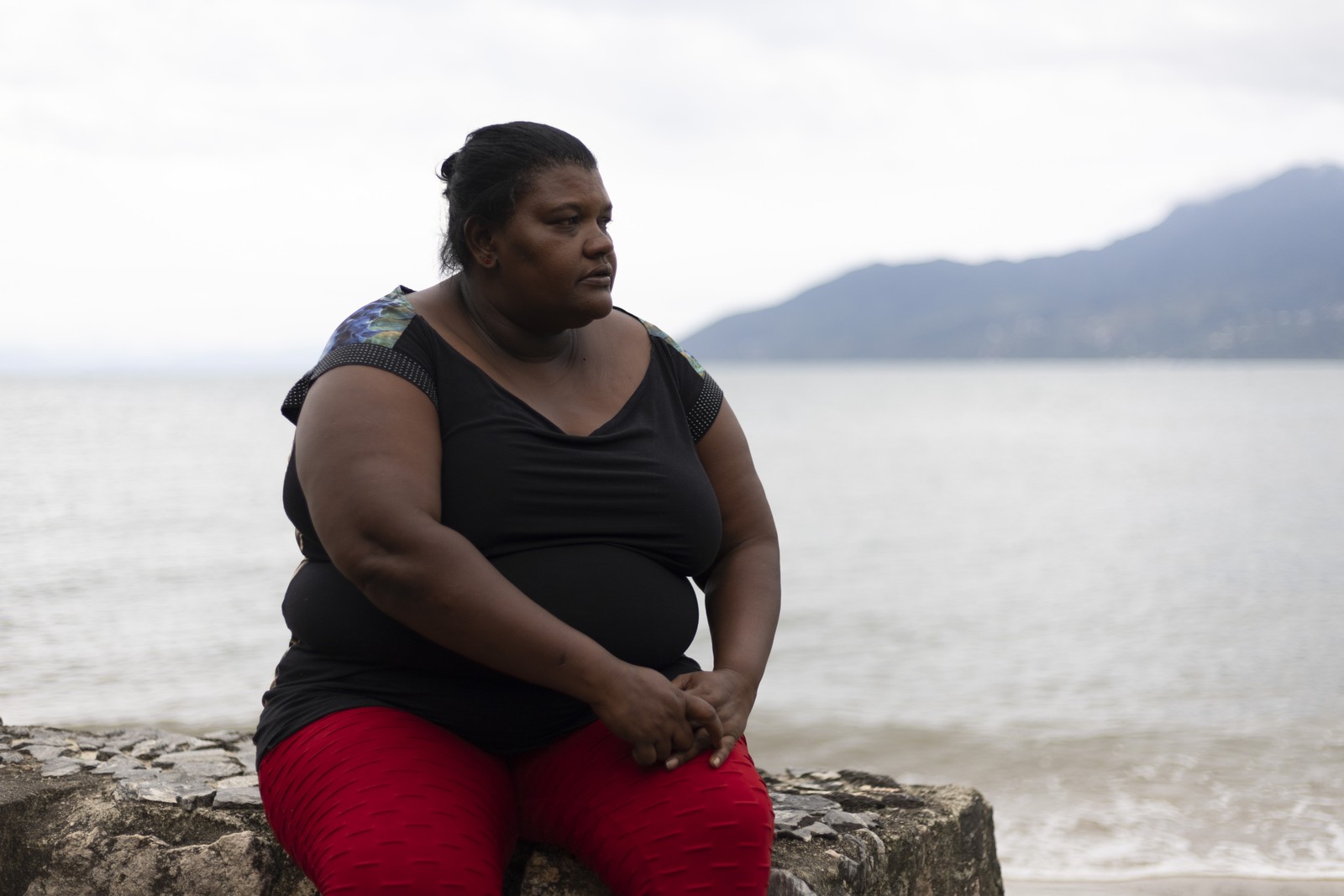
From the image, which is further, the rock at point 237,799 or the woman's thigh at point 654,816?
the rock at point 237,799

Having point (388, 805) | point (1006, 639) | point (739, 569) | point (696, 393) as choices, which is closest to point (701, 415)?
point (696, 393)

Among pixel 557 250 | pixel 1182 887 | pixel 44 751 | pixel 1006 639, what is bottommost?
pixel 1006 639

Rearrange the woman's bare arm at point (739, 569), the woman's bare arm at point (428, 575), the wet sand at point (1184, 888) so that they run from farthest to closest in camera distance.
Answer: the wet sand at point (1184, 888), the woman's bare arm at point (739, 569), the woman's bare arm at point (428, 575)

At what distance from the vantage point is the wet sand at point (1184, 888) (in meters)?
4.61

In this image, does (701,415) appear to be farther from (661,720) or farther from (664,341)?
(661,720)

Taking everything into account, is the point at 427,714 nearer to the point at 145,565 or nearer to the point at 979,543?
the point at 145,565

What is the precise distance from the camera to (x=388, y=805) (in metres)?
1.80

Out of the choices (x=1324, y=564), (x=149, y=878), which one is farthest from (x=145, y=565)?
(x=1324, y=564)

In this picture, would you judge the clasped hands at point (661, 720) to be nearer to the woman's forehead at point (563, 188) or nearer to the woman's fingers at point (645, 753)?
the woman's fingers at point (645, 753)

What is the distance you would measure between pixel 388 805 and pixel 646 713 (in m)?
0.42

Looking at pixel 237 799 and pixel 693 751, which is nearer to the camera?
pixel 693 751

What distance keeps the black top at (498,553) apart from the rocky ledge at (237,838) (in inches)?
16.7

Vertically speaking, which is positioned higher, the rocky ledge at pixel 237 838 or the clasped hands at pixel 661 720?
the clasped hands at pixel 661 720

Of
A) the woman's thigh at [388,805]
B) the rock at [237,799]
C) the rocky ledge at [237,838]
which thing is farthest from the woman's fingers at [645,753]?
the rock at [237,799]
